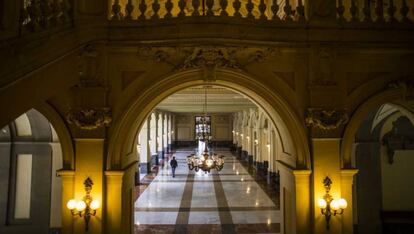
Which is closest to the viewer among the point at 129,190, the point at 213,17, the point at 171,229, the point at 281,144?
the point at 213,17

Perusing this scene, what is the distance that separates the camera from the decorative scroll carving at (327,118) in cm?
527

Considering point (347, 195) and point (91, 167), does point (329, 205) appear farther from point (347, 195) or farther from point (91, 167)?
point (91, 167)

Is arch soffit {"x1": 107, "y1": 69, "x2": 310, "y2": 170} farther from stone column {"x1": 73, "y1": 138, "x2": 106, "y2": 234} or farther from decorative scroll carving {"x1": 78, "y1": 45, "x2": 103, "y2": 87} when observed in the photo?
decorative scroll carving {"x1": 78, "y1": 45, "x2": 103, "y2": 87}

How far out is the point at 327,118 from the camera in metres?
5.28

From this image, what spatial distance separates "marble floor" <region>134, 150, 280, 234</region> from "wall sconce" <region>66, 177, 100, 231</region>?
4.01 meters

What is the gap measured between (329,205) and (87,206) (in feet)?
13.6

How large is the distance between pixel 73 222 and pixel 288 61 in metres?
4.70

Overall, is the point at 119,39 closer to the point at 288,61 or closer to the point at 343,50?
the point at 288,61

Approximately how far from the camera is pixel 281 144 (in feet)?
21.8

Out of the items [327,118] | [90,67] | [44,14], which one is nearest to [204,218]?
[327,118]

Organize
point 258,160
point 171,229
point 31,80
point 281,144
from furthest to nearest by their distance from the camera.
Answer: point 258,160 → point 171,229 → point 281,144 → point 31,80

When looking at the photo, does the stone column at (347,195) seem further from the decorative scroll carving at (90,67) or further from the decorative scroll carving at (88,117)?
the decorative scroll carving at (90,67)

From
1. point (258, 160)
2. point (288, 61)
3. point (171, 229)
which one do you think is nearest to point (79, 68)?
point (288, 61)

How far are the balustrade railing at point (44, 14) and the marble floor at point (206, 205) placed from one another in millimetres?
6345
